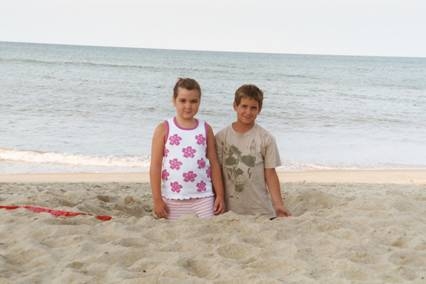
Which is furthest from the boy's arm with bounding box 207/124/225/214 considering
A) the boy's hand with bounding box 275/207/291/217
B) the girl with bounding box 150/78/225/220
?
the boy's hand with bounding box 275/207/291/217

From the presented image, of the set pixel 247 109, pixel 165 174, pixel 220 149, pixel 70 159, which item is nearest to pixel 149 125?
pixel 70 159

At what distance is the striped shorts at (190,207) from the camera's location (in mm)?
4590

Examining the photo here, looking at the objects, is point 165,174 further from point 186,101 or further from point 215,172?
point 186,101

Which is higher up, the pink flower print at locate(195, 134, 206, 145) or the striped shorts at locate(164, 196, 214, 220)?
the pink flower print at locate(195, 134, 206, 145)

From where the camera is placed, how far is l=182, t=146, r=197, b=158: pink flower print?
4.55 m

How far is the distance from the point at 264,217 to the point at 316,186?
137 inches

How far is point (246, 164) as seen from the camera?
4738mm

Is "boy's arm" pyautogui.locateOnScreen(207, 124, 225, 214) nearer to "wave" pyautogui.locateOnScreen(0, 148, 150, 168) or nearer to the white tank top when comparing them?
the white tank top

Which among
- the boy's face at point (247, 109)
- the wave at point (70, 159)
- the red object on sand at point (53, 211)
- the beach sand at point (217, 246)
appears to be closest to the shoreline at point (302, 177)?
the wave at point (70, 159)

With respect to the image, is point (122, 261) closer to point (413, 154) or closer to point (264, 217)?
point (264, 217)

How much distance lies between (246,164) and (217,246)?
44.8 inches

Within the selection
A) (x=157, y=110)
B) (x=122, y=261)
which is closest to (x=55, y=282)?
(x=122, y=261)

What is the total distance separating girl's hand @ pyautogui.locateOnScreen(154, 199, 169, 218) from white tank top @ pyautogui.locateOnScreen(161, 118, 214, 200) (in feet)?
0.32

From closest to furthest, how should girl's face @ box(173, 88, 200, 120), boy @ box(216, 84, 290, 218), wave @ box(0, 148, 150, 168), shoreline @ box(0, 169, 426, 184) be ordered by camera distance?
girl's face @ box(173, 88, 200, 120) → boy @ box(216, 84, 290, 218) → shoreline @ box(0, 169, 426, 184) → wave @ box(0, 148, 150, 168)
